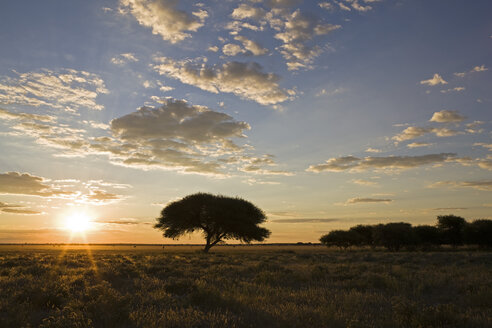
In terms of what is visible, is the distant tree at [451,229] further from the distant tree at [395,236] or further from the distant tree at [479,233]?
the distant tree at [395,236]

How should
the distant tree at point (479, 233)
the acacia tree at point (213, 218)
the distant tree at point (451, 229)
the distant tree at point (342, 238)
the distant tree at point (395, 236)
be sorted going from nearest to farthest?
the acacia tree at point (213, 218)
the distant tree at point (479, 233)
the distant tree at point (395, 236)
the distant tree at point (451, 229)
the distant tree at point (342, 238)

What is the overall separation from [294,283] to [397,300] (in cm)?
576

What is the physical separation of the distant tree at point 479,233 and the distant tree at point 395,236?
11123 millimetres

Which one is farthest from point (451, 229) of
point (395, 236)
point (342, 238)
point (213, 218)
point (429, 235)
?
point (213, 218)

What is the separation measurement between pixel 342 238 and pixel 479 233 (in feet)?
94.9

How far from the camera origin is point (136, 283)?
14.8m

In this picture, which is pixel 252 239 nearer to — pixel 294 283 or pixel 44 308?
pixel 294 283

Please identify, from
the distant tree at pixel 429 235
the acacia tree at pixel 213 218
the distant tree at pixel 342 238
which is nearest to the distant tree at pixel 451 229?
the distant tree at pixel 429 235

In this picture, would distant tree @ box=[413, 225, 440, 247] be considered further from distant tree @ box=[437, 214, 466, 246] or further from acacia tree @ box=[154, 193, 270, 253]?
acacia tree @ box=[154, 193, 270, 253]

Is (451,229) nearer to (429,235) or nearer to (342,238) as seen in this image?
(429,235)

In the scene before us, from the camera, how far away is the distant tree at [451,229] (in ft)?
258

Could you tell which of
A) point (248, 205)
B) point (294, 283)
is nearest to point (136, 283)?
point (294, 283)

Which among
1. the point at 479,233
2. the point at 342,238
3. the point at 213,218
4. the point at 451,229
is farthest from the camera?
the point at 342,238

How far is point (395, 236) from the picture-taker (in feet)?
236
